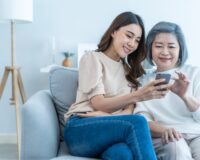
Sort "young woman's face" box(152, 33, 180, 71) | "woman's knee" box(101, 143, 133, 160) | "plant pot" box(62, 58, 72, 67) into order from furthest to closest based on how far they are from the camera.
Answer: "plant pot" box(62, 58, 72, 67) < "young woman's face" box(152, 33, 180, 71) < "woman's knee" box(101, 143, 133, 160)

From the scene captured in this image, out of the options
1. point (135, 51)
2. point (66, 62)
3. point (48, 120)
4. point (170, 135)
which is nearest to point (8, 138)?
point (66, 62)

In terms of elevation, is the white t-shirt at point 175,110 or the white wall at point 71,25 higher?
the white wall at point 71,25

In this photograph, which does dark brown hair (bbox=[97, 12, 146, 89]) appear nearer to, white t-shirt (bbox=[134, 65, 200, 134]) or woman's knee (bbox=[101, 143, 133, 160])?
white t-shirt (bbox=[134, 65, 200, 134])

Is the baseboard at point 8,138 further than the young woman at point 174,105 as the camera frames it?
Yes

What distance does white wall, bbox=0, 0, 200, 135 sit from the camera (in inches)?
106

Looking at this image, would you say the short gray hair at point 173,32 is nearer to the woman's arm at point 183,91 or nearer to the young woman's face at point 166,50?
the young woman's face at point 166,50

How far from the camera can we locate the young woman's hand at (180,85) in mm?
1400

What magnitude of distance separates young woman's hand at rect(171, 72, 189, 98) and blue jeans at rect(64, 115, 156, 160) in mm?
278

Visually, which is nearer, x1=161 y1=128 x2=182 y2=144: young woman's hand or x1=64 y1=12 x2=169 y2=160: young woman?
x1=64 y1=12 x2=169 y2=160: young woman

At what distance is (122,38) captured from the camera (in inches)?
61.7

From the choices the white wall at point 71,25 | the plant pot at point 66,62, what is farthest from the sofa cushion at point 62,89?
the white wall at point 71,25

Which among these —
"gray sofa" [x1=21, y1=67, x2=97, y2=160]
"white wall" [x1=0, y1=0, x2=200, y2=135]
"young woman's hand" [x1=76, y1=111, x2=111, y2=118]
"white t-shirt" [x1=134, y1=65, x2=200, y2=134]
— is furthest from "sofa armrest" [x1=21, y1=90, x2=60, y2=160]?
"white wall" [x1=0, y1=0, x2=200, y2=135]

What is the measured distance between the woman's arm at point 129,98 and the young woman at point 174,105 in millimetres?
87

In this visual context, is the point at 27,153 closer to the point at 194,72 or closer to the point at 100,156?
the point at 100,156
